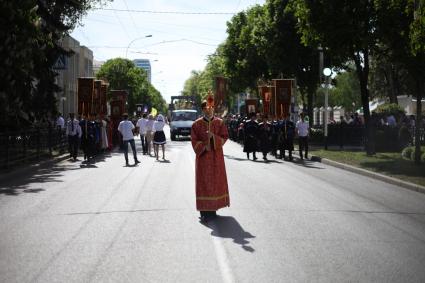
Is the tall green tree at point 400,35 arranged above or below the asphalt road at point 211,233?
above

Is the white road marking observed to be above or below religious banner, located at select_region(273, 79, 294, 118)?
below

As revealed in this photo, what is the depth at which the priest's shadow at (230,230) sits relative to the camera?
8070 mm

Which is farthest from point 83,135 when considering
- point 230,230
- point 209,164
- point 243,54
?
point 243,54

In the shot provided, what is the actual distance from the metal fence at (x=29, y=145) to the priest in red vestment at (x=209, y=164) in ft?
32.8

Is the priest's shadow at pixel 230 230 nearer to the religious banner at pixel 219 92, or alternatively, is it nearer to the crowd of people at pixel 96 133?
the religious banner at pixel 219 92

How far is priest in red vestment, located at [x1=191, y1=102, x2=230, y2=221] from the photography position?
1002cm

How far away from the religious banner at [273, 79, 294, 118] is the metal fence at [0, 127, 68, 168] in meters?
9.64

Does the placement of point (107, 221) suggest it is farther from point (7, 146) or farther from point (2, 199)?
point (7, 146)

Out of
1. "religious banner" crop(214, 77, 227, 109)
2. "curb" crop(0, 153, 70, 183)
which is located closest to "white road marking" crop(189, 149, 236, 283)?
"curb" crop(0, 153, 70, 183)

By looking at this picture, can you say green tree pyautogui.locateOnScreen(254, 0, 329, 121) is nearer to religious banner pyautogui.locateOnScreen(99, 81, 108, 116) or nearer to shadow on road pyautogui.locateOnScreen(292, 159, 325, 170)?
religious banner pyautogui.locateOnScreen(99, 81, 108, 116)

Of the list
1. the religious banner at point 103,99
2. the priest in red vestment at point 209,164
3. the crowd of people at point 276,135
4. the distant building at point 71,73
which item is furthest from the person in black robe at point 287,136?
the distant building at point 71,73

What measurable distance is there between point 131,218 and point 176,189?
166 inches

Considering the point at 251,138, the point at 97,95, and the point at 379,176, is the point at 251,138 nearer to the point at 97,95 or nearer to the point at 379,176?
the point at 379,176

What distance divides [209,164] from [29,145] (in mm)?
13129
